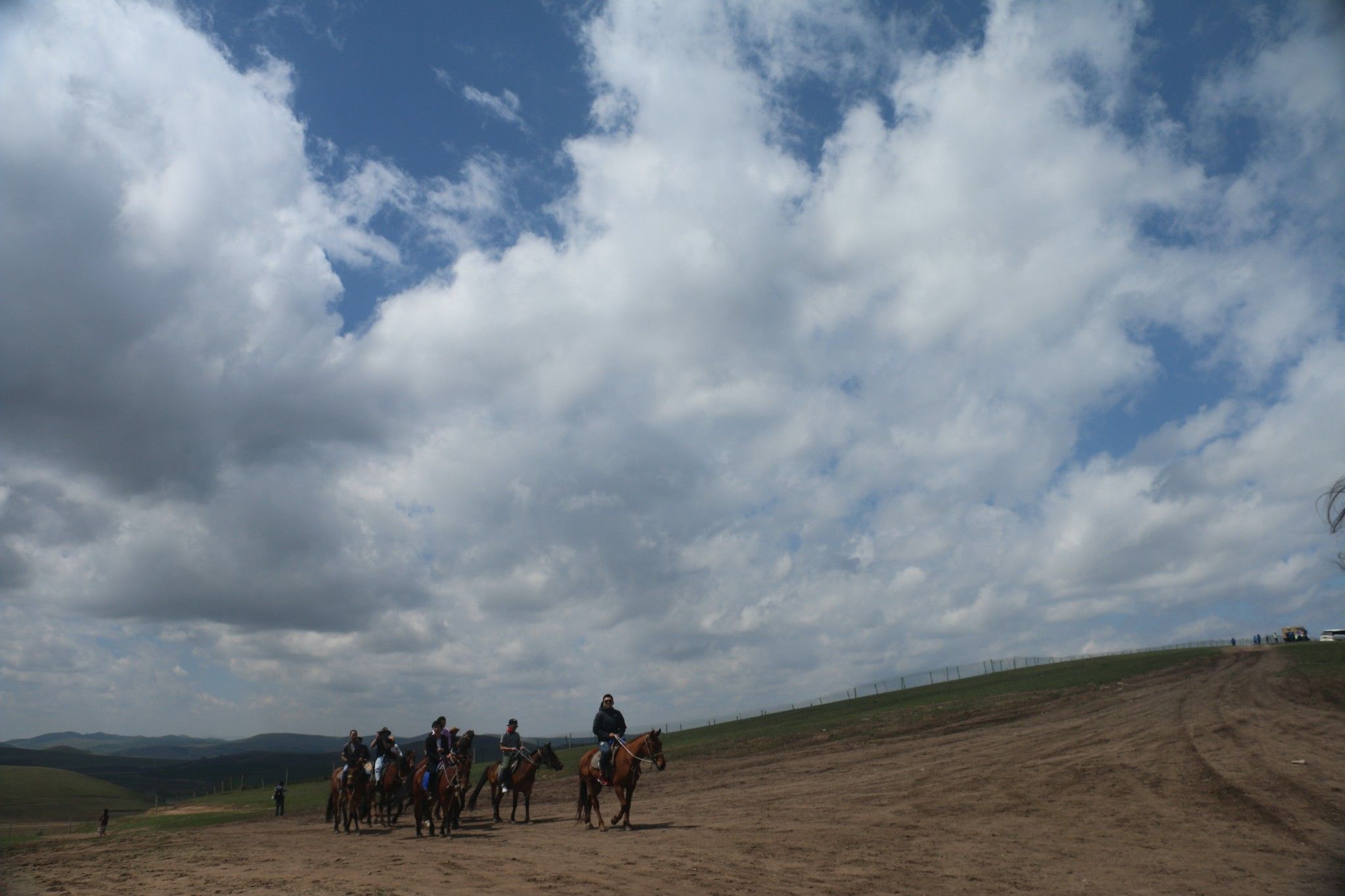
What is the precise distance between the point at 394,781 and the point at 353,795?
177 centimetres

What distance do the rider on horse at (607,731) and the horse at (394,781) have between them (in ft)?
28.0

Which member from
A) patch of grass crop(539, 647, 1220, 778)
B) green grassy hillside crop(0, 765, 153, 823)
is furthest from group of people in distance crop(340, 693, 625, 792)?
green grassy hillside crop(0, 765, 153, 823)

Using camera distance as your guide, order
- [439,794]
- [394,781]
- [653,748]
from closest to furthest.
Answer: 1. [653,748]
2. [439,794]
3. [394,781]

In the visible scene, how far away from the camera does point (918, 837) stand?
20.5 m

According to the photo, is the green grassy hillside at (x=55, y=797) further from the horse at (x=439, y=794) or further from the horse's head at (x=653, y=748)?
the horse's head at (x=653, y=748)

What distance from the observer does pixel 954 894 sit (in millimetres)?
14773

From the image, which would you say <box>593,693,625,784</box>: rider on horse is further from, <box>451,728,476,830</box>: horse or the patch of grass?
the patch of grass

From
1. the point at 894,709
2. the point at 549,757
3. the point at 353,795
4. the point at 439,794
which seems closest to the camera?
the point at 439,794

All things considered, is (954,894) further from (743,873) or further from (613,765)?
(613,765)

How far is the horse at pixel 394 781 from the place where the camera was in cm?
2911

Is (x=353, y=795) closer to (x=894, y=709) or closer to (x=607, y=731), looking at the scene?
(x=607, y=731)

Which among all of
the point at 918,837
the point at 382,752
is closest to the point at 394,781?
the point at 382,752

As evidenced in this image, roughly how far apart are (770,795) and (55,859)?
23056mm

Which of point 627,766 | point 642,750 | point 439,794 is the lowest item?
point 439,794
